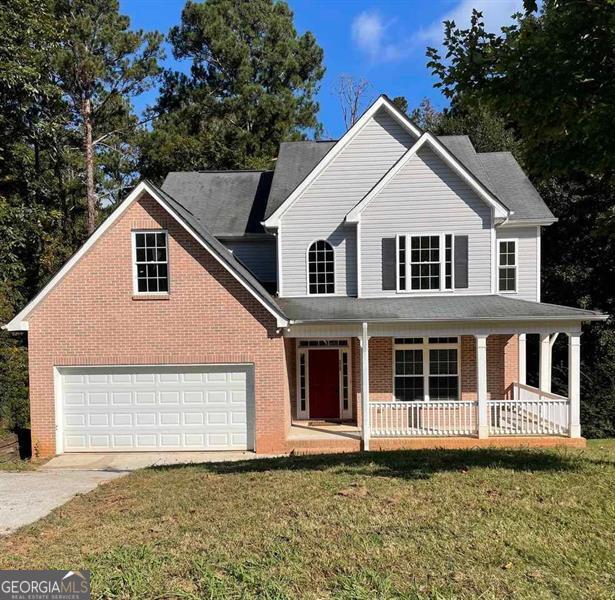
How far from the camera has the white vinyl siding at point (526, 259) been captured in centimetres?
1523

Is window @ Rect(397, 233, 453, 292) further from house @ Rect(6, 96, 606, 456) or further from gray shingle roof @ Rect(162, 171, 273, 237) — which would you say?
gray shingle roof @ Rect(162, 171, 273, 237)

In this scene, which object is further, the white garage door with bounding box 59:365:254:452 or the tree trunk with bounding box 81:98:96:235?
the tree trunk with bounding box 81:98:96:235

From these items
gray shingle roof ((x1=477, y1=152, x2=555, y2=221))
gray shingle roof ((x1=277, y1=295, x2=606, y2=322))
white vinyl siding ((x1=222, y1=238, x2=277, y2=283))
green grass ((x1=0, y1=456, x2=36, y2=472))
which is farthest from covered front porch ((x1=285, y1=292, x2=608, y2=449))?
green grass ((x1=0, y1=456, x2=36, y2=472))

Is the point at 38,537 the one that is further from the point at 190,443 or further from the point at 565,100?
the point at 565,100

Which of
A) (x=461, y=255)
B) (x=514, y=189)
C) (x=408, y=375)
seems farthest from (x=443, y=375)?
(x=514, y=189)

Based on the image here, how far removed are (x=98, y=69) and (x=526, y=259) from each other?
75.8ft

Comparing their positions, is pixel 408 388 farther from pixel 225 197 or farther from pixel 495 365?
pixel 225 197

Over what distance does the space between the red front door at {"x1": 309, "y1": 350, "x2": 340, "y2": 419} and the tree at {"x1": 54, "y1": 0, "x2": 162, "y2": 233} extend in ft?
55.7

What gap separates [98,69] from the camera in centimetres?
2598

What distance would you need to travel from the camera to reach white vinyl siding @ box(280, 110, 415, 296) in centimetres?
1481

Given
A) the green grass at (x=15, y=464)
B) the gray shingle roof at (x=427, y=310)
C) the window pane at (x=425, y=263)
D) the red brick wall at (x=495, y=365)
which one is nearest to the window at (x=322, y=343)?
the gray shingle roof at (x=427, y=310)

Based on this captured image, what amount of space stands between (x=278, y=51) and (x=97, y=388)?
2767 centimetres

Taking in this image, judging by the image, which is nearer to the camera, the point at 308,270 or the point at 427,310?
the point at 427,310

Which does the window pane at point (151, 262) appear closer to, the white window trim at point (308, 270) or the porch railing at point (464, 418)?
the white window trim at point (308, 270)
